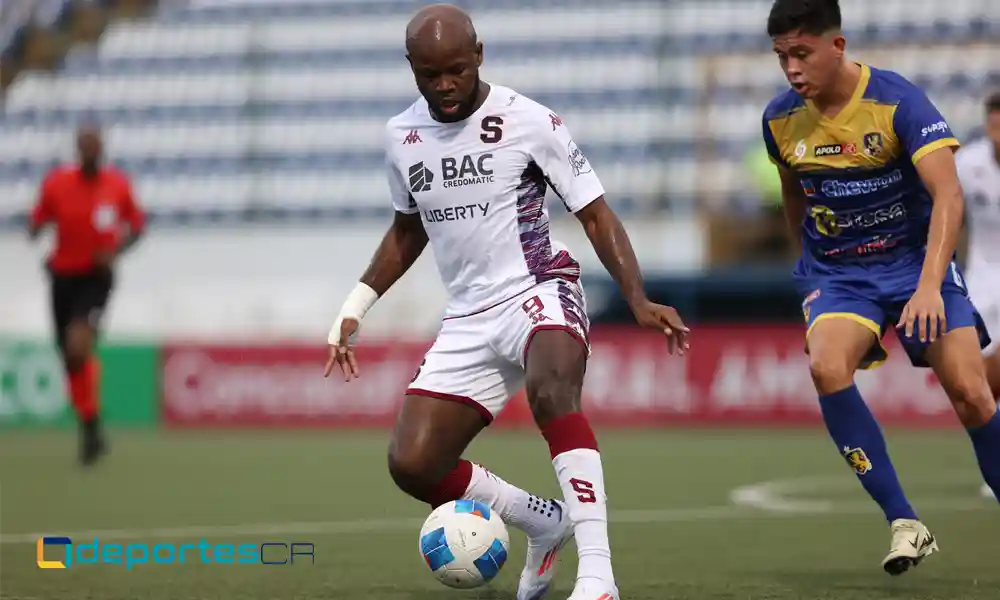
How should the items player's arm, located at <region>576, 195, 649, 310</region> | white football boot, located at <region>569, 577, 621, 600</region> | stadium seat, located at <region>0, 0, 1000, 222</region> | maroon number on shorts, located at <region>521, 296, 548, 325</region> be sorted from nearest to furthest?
white football boot, located at <region>569, 577, 621, 600</region> → player's arm, located at <region>576, 195, 649, 310</region> → maroon number on shorts, located at <region>521, 296, 548, 325</region> → stadium seat, located at <region>0, 0, 1000, 222</region>

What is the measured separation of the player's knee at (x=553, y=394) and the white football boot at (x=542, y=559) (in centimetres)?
45

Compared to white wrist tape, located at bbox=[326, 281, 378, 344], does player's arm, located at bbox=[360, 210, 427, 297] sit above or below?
above

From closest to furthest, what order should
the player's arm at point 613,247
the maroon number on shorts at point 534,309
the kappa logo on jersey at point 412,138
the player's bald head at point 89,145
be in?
1. the player's arm at point 613,247
2. the maroon number on shorts at point 534,309
3. the kappa logo on jersey at point 412,138
4. the player's bald head at point 89,145

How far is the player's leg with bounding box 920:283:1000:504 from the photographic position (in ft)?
18.3

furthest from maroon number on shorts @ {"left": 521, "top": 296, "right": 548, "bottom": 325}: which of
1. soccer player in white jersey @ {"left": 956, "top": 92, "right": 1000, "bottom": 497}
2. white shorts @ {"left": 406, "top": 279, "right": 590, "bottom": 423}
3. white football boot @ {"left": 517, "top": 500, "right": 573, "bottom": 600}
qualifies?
soccer player in white jersey @ {"left": 956, "top": 92, "right": 1000, "bottom": 497}

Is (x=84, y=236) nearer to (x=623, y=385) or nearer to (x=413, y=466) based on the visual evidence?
(x=623, y=385)

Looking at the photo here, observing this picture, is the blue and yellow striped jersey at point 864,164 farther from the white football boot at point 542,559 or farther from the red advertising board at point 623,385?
the red advertising board at point 623,385

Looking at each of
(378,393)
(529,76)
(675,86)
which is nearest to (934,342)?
(378,393)

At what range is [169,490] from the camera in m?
10.1

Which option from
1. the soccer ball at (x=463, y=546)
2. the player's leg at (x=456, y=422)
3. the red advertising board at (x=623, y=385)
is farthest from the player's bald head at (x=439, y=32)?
the red advertising board at (x=623, y=385)

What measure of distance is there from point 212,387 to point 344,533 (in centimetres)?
931

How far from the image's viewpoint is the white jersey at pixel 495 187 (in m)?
5.36

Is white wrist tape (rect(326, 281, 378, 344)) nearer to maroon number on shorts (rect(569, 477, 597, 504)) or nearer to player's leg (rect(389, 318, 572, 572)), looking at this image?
player's leg (rect(389, 318, 572, 572))

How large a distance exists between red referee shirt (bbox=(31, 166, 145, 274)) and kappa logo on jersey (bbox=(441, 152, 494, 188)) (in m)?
7.37
